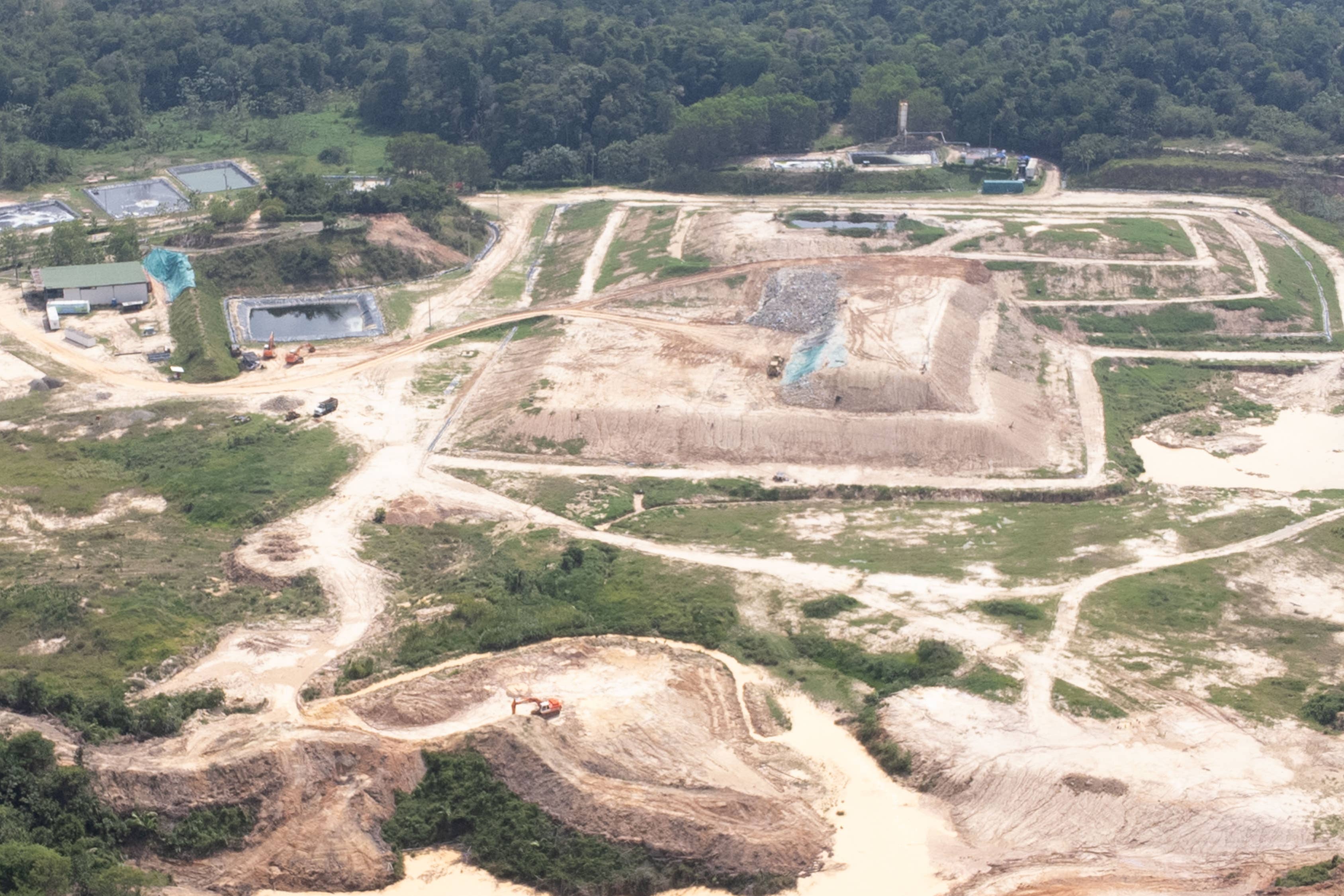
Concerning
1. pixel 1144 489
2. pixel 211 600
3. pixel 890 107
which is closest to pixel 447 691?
pixel 211 600

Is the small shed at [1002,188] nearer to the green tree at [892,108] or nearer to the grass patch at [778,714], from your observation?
the green tree at [892,108]

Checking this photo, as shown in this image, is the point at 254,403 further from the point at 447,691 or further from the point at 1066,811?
the point at 1066,811

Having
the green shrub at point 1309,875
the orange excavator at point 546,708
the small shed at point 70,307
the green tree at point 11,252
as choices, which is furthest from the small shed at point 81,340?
the green shrub at point 1309,875

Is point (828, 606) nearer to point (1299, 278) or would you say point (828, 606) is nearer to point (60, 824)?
point (60, 824)

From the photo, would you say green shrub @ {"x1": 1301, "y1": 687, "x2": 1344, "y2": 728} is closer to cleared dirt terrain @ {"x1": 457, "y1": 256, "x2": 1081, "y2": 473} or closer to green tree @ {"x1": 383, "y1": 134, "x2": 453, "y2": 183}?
cleared dirt terrain @ {"x1": 457, "y1": 256, "x2": 1081, "y2": 473}

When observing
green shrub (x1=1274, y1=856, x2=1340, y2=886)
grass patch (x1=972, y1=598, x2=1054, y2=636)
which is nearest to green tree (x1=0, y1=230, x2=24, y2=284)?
grass patch (x1=972, y1=598, x2=1054, y2=636)

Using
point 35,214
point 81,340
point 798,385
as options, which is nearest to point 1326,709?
point 798,385
